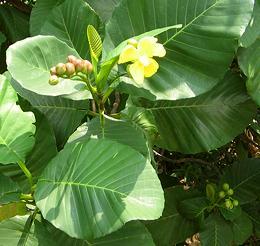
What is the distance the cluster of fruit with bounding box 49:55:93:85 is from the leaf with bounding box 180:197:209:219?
A: 64 cm

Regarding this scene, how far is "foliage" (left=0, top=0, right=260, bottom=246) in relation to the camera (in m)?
0.93

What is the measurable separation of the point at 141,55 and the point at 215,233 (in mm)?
742

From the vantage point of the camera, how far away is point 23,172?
1204mm

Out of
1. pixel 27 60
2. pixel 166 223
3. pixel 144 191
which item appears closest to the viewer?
pixel 144 191

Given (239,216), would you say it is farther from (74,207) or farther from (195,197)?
(74,207)

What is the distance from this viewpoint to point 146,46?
904mm

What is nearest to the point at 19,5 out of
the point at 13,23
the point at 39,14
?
the point at 13,23

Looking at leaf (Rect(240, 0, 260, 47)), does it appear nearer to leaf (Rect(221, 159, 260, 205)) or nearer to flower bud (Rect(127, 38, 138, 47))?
flower bud (Rect(127, 38, 138, 47))

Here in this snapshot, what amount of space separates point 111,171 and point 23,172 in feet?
1.13

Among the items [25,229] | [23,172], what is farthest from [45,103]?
[25,229]

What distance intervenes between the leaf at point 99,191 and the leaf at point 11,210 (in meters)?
0.09

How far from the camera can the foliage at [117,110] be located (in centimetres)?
93

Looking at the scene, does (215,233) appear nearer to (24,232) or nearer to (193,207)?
(193,207)

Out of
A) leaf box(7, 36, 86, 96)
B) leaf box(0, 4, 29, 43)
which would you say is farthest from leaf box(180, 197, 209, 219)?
leaf box(0, 4, 29, 43)
